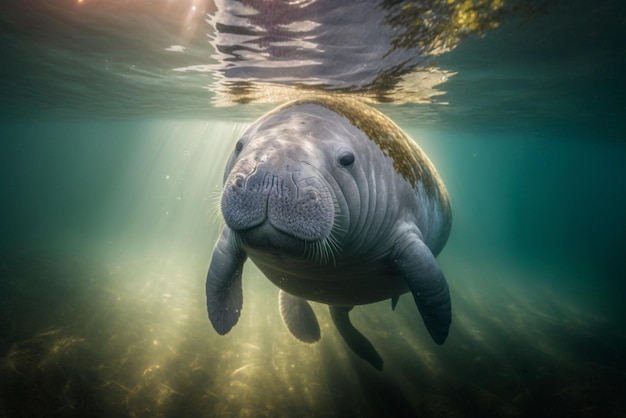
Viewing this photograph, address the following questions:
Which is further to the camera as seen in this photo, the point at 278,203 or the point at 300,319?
the point at 300,319

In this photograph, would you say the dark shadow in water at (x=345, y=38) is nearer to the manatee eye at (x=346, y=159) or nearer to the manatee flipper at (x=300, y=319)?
the manatee eye at (x=346, y=159)

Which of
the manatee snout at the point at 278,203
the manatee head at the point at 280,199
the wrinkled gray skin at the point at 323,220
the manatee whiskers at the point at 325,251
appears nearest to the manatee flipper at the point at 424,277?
the wrinkled gray skin at the point at 323,220

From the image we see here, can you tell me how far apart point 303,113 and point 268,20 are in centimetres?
367

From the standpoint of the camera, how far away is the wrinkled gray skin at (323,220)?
2084 millimetres

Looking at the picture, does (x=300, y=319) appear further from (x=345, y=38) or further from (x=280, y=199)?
(x=345, y=38)

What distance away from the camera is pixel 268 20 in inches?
236

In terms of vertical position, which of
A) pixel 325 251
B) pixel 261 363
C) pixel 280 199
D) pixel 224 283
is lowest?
pixel 261 363

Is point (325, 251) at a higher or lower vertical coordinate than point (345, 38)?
lower

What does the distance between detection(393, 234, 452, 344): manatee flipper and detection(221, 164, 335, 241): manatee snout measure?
53.8 inches

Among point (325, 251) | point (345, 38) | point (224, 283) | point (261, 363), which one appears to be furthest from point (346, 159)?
point (261, 363)

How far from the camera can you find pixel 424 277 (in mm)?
3207

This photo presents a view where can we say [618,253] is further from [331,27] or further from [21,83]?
[21,83]

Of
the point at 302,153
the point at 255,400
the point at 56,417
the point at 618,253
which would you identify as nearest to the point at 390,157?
the point at 302,153

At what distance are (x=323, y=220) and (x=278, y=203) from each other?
314 millimetres
